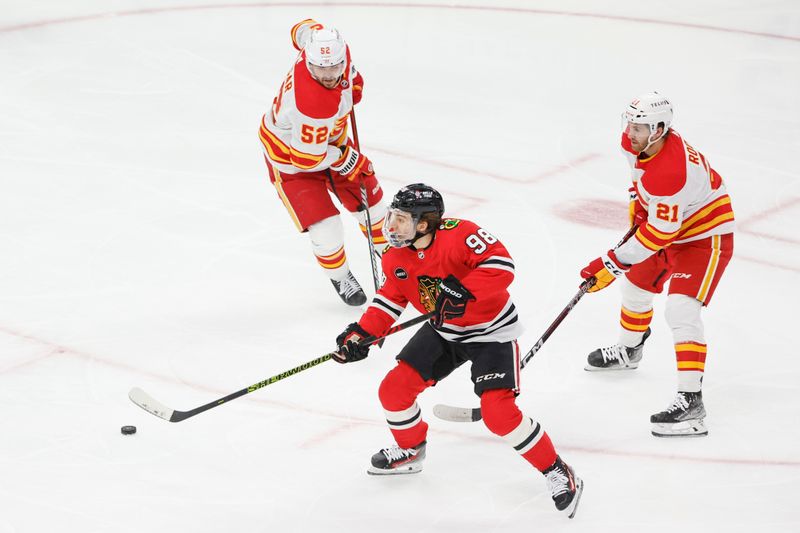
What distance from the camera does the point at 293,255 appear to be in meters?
4.79

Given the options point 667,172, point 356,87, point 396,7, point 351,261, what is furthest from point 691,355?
point 396,7

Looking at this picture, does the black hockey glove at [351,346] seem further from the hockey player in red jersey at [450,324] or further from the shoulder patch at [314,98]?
the shoulder patch at [314,98]

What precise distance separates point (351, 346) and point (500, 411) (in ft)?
1.48

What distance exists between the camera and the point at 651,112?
325 centimetres

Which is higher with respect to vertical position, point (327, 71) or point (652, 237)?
point (327, 71)

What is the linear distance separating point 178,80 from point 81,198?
1809mm

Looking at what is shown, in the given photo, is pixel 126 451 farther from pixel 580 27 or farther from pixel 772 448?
pixel 580 27

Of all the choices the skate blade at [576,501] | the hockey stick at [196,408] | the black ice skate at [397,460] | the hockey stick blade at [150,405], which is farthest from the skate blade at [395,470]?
the hockey stick blade at [150,405]

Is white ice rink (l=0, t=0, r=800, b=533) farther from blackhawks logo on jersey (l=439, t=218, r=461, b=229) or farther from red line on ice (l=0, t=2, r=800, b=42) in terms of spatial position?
blackhawks logo on jersey (l=439, t=218, r=461, b=229)

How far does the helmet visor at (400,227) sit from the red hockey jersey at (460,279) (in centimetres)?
8

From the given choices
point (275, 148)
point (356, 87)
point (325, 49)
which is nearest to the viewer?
point (325, 49)

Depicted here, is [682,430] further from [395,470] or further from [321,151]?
[321,151]

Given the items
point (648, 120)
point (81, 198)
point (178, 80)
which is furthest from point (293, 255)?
point (178, 80)

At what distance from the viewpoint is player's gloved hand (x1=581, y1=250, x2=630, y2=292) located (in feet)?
11.2
